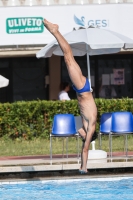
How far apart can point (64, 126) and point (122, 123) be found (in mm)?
1166

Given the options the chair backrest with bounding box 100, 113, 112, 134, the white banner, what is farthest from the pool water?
the white banner

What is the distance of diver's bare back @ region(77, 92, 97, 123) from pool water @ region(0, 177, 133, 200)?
1.26m

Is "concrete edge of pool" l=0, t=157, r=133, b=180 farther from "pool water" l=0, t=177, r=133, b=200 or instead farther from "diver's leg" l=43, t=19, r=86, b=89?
"diver's leg" l=43, t=19, r=86, b=89

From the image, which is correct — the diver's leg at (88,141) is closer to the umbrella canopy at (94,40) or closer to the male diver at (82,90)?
the male diver at (82,90)

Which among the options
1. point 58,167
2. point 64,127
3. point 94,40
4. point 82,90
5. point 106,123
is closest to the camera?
point 82,90

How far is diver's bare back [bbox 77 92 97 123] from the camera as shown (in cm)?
1152

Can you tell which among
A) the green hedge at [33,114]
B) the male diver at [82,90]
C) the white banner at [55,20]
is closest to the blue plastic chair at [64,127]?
the male diver at [82,90]

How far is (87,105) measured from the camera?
1161 cm

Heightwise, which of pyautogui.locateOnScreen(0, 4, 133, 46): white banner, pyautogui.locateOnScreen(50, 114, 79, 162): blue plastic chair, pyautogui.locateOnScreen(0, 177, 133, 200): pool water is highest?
pyautogui.locateOnScreen(0, 4, 133, 46): white banner

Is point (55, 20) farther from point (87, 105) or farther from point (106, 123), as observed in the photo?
point (87, 105)

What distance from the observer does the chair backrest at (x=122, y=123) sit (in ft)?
46.9

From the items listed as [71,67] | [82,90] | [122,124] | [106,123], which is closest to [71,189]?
[82,90]

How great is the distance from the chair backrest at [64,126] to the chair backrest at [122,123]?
824 mm

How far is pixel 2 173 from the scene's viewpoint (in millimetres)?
12812
